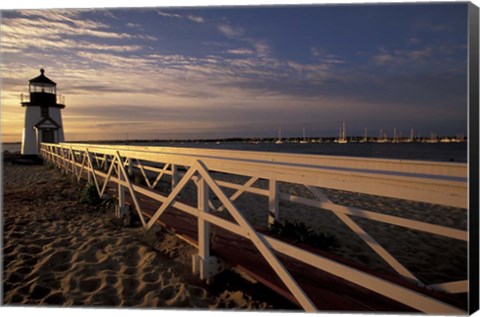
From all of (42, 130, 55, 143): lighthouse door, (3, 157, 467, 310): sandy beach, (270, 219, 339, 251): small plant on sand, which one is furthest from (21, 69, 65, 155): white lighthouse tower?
(270, 219, 339, 251): small plant on sand

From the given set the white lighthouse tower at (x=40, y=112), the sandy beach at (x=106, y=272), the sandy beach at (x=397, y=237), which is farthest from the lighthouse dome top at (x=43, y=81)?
the sandy beach at (x=397, y=237)

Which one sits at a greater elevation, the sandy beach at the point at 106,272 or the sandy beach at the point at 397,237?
the sandy beach at the point at 106,272

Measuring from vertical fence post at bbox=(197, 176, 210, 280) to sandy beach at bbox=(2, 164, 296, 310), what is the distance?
127 mm

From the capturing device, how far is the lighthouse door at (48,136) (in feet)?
50.5

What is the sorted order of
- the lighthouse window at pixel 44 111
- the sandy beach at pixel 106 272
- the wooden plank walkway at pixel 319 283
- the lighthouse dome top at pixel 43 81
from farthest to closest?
the lighthouse window at pixel 44 111 < the lighthouse dome top at pixel 43 81 < the sandy beach at pixel 106 272 < the wooden plank walkway at pixel 319 283

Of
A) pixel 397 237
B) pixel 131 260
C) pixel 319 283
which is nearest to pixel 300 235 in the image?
pixel 319 283

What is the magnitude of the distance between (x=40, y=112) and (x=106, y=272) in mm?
15766

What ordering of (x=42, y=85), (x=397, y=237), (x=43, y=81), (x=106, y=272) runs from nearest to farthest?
(x=106, y=272), (x=397, y=237), (x=43, y=81), (x=42, y=85)

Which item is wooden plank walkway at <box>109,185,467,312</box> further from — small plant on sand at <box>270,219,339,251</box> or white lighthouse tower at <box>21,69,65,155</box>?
white lighthouse tower at <box>21,69,65,155</box>

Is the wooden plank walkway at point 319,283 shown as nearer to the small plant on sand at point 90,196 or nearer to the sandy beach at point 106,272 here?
the sandy beach at point 106,272

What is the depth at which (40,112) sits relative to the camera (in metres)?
14.8

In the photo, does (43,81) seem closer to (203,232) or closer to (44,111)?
(44,111)

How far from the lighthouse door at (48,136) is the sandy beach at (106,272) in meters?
13.8

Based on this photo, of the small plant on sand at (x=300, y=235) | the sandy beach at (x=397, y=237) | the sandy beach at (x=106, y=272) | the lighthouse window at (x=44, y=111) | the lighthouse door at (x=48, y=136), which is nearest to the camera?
the sandy beach at (x=106, y=272)
